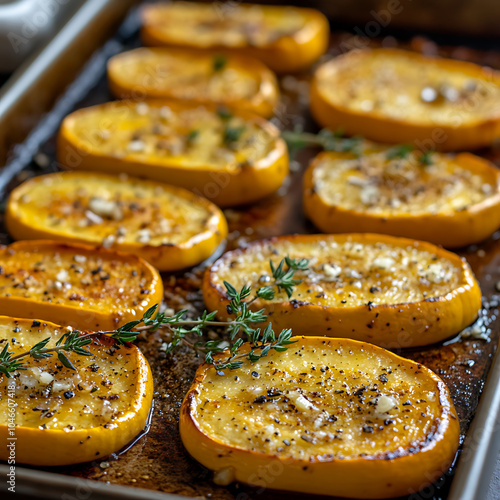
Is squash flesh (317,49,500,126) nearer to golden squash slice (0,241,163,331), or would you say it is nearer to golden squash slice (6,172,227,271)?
golden squash slice (6,172,227,271)

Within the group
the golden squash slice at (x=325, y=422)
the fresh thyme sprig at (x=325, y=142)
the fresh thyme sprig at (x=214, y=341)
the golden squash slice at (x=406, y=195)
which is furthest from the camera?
the fresh thyme sprig at (x=325, y=142)

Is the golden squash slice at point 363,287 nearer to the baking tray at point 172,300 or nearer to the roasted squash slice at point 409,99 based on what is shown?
the baking tray at point 172,300

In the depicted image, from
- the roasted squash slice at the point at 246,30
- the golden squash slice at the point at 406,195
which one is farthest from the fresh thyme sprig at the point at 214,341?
the roasted squash slice at the point at 246,30

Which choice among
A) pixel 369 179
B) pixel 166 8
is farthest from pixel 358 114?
pixel 166 8

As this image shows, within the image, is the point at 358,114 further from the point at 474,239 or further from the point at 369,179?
the point at 474,239

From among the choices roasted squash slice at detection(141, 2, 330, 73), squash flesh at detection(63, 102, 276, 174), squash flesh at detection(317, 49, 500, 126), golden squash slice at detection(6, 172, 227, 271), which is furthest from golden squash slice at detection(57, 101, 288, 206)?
roasted squash slice at detection(141, 2, 330, 73)

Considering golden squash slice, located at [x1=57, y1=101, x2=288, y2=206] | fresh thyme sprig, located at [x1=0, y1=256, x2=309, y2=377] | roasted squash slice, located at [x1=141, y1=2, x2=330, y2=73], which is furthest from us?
roasted squash slice, located at [x1=141, y1=2, x2=330, y2=73]

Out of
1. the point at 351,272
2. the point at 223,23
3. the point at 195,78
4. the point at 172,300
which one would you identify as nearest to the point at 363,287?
the point at 351,272
